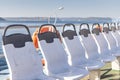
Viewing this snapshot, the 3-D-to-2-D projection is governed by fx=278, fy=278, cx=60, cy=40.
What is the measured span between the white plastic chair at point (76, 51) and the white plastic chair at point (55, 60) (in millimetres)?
268

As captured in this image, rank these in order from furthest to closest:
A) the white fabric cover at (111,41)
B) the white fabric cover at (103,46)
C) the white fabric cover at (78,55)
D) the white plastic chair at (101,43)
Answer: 1. the white fabric cover at (111,41)
2. the white plastic chair at (101,43)
3. the white fabric cover at (103,46)
4. the white fabric cover at (78,55)

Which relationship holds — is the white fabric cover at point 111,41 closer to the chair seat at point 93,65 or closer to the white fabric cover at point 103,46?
the white fabric cover at point 103,46

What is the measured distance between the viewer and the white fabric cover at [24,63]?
3012 millimetres

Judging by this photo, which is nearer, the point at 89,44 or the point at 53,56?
the point at 53,56

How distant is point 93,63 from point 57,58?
75cm

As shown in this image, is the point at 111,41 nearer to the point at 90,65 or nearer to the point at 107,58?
the point at 107,58

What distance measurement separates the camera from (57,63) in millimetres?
3582

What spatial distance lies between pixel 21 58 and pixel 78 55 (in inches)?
50.4

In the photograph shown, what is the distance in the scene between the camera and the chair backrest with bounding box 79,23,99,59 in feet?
15.1

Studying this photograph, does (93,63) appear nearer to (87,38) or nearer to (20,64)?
(87,38)

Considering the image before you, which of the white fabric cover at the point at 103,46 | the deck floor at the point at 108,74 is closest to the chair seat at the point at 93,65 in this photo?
the white fabric cover at the point at 103,46

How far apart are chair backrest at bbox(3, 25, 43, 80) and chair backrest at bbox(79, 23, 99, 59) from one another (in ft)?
4.96

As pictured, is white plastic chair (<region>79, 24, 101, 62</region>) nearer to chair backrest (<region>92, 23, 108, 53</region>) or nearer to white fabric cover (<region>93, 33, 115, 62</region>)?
white fabric cover (<region>93, 33, 115, 62</region>)

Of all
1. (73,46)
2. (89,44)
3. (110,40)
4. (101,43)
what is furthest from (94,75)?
(110,40)
